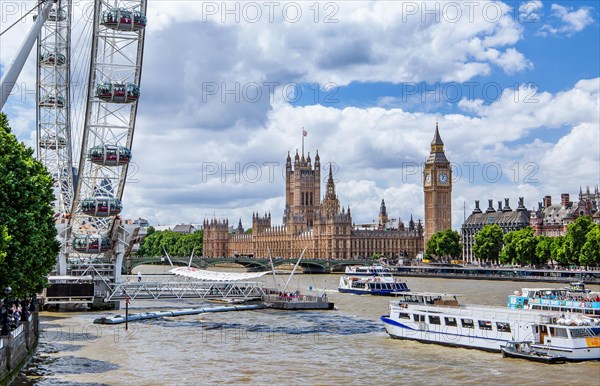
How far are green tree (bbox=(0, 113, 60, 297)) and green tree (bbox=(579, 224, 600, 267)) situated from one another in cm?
8325

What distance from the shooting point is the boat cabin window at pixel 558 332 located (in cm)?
3806

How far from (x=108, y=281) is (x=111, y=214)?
6.12m

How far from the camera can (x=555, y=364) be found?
37.0 metres

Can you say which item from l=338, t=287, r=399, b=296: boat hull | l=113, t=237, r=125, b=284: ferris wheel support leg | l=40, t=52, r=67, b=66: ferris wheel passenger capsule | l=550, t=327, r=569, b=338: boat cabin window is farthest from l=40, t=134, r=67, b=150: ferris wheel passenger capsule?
l=550, t=327, r=569, b=338: boat cabin window

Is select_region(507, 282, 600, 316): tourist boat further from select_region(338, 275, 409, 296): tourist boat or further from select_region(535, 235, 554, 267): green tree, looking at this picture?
select_region(535, 235, 554, 267): green tree

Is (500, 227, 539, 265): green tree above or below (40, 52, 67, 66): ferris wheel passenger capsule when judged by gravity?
below

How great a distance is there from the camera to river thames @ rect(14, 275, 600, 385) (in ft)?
111

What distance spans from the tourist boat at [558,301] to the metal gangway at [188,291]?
24.4m

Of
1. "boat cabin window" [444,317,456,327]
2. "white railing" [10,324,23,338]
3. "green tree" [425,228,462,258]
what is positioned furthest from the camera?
"green tree" [425,228,462,258]

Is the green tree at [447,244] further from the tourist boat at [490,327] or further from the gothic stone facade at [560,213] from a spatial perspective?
the tourist boat at [490,327]

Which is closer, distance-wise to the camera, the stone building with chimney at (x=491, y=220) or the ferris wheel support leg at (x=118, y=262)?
the ferris wheel support leg at (x=118, y=262)

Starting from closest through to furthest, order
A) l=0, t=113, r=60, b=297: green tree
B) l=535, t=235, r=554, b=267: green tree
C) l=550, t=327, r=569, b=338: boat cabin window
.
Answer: l=0, t=113, r=60, b=297: green tree < l=550, t=327, r=569, b=338: boat cabin window < l=535, t=235, r=554, b=267: green tree

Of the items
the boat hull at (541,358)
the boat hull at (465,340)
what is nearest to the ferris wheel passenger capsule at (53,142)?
the boat hull at (465,340)

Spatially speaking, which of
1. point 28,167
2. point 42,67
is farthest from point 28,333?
point 42,67
